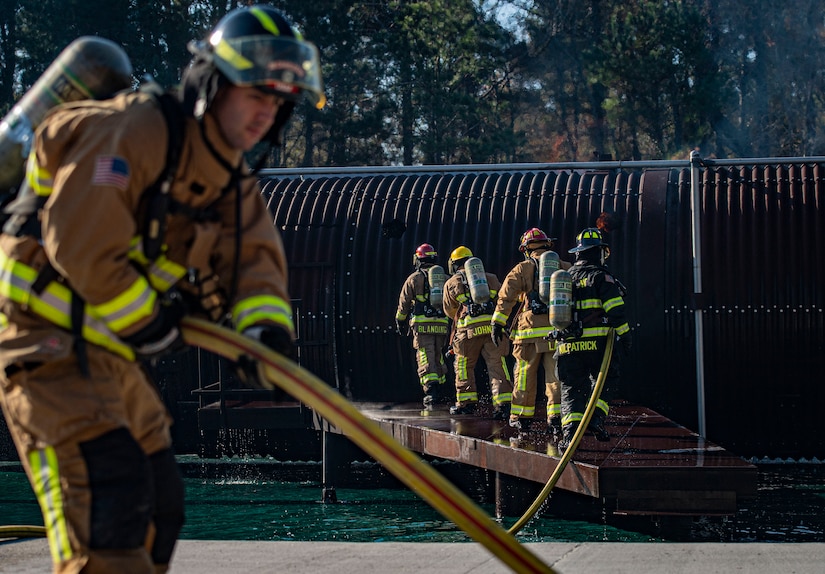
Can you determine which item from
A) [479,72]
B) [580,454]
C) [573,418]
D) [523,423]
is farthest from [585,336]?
[479,72]

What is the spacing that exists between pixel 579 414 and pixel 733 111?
31787 millimetres

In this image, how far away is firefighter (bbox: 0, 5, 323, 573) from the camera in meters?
3.43

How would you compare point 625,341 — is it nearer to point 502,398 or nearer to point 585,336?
point 585,336

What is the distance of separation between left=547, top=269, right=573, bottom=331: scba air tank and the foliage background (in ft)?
70.3

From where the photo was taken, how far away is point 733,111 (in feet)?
129

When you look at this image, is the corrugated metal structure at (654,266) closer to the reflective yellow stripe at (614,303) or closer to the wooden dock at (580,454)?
the wooden dock at (580,454)

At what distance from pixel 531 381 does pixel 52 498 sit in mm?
8007

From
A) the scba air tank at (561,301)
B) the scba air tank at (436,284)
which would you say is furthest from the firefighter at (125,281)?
the scba air tank at (436,284)

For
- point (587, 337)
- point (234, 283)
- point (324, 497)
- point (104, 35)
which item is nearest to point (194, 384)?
point (324, 497)

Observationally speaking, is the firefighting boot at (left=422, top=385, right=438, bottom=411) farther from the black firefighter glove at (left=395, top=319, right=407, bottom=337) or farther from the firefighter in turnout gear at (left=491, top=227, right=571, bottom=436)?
the firefighter in turnout gear at (left=491, top=227, right=571, bottom=436)

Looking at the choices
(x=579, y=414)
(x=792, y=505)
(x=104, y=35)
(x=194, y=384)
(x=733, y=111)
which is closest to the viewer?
(x=579, y=414)

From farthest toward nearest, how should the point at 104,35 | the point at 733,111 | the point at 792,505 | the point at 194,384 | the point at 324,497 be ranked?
the point at 733,111 < the point at 104,35 < the point at 194,384 < the point at 324,497 < the point at 792,505

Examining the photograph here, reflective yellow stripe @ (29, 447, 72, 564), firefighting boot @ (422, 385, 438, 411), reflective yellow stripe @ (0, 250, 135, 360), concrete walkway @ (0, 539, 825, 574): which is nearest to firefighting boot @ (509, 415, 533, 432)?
firefighting boot @ (422, 385, 438, 411)

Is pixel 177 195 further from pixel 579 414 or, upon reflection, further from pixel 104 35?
pixel 104 35
